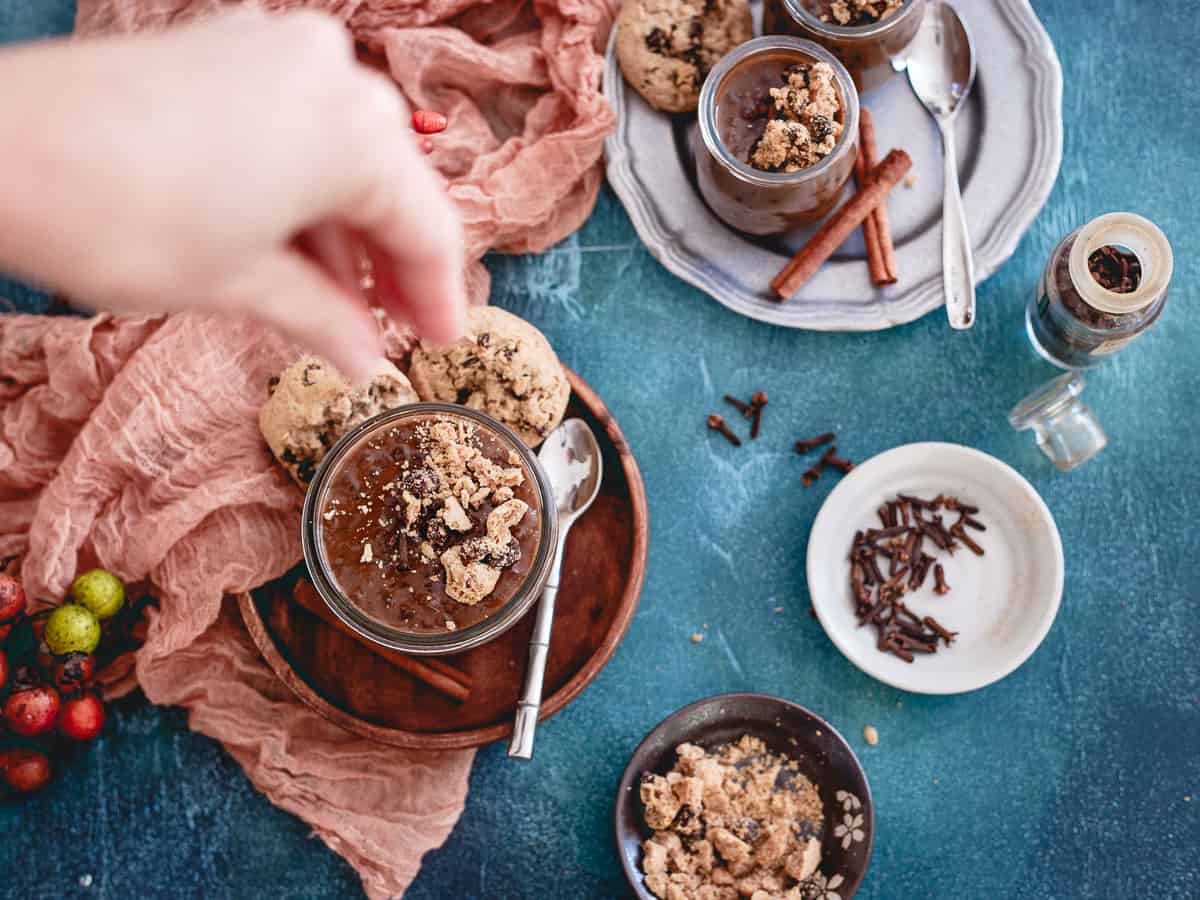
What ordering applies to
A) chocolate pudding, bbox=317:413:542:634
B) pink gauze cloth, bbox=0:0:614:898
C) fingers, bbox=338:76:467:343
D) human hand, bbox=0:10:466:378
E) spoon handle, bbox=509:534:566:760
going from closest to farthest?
human hand, bbox=0:10:466:378
fingers, bbox=338:76:467:343
chocolate pudding, bbox=317:413:542:634
spoon handle, bbox=509:534:566:760
pink gauze cloth, bbox=0:0:614:898

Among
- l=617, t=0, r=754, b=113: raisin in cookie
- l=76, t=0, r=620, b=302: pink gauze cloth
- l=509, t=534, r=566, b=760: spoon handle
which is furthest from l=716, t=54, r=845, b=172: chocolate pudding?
l=509, t=534, r=566, b=760: spoon handle

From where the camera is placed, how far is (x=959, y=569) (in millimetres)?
1992

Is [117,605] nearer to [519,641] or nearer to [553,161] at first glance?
[519,641]

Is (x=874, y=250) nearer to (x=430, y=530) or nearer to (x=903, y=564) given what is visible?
(x=903, y=564)

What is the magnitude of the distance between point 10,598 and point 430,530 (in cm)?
Result: 91

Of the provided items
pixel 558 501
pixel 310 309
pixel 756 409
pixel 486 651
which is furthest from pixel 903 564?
pixel 310 309

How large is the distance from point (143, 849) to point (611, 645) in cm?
104

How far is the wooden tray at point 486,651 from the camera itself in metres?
1.83

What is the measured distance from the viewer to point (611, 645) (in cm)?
183

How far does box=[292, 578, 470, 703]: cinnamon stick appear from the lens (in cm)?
183

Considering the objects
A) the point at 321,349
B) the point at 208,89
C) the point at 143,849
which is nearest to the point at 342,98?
the point at 208,89

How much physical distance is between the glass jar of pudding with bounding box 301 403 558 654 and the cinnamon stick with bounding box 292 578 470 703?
223mm

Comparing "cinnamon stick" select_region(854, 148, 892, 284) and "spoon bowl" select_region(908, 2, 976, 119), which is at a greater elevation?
"spoon bowl" select_region(908, 2, 976, 119)

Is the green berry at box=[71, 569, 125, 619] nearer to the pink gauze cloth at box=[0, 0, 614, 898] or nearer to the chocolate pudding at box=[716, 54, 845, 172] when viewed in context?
the pink gauze cloth at box=[0, 0, 614, 898]
